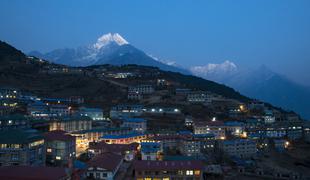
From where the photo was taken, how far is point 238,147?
127ft

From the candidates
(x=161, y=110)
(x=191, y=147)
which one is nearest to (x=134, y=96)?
(x=161, y=110)

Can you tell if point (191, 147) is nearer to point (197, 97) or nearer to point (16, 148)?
point (16, 148)

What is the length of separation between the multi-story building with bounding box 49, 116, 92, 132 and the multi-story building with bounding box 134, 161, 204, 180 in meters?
13.5

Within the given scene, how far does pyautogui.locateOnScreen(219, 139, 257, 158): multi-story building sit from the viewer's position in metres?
38.6

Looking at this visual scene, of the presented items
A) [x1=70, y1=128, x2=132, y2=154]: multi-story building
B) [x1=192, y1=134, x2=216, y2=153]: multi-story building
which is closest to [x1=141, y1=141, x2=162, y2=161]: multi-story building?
[x1=192, y1=134, x2=216, y2=153]: multi-story building

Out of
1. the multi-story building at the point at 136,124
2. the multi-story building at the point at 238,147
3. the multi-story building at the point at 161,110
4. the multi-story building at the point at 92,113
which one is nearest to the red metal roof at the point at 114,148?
the multi-story building at the point at 136,124

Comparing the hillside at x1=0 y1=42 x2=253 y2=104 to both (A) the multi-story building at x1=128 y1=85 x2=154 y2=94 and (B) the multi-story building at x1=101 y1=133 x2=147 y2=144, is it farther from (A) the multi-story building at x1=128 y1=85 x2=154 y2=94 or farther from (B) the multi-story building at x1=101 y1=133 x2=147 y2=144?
(B) the multi-story building at x1=101 y1=133 x2=147 y2=144

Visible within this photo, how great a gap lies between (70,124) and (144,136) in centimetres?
790

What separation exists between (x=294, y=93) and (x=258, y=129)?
10658 centimetres

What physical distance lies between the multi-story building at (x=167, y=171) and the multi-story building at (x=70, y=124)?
13454 millimetres

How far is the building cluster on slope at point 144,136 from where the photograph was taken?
2562 cm

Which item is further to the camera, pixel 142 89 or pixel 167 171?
pixel 142 89

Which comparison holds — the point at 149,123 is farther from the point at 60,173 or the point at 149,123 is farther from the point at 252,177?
the point at 60,173

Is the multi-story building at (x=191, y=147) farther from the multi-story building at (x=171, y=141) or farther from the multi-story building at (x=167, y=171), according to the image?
the multi-story building at (x=167, y=171)
